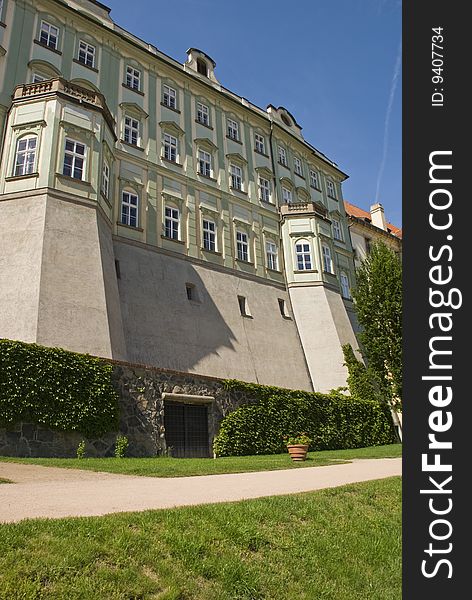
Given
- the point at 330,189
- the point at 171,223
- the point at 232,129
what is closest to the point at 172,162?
the point at 171,223

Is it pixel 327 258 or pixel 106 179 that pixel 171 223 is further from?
pixel 327 258

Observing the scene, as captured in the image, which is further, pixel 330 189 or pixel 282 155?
pixel 330 189

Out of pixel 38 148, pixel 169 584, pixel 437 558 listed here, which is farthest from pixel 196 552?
pixel 38 148

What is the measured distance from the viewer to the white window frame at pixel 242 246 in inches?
1238

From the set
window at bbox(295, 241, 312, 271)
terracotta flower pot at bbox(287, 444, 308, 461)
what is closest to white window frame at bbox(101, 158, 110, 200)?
window at bbox(295, 241, 312, 271)

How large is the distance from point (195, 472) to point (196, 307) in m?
15.2

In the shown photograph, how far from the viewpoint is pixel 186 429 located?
60.4 ft

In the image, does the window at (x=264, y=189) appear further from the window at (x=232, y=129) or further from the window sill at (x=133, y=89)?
the window sill at (x=133, y=89)

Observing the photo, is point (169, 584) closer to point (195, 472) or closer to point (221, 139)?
point (195, 472)

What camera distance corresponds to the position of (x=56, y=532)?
16.9ft

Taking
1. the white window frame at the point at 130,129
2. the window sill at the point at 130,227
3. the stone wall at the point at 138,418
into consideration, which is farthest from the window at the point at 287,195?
the stone wall at the point at 138,418

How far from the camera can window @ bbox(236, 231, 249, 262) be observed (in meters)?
31.5

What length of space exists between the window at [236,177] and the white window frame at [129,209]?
27.5 ft

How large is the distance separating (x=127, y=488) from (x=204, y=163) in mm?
26636
